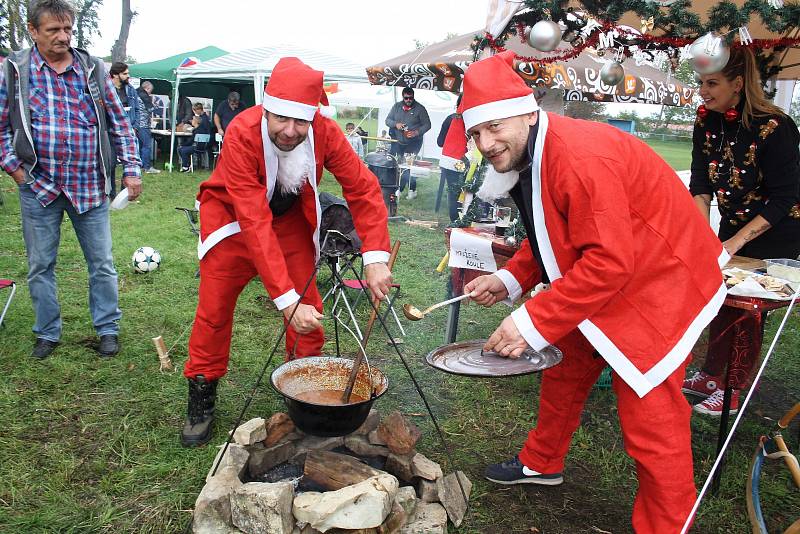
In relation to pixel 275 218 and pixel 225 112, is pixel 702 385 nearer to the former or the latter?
pixel 275 218

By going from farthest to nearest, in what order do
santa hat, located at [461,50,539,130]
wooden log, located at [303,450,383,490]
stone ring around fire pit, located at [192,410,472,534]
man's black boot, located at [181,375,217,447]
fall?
man's black boot, located at [181,375,217,447], wooden log, located at [303,450,383,490], stone ring around fire pit, located at [192,410,472,534], santa hat, located at [461,50,539,130]

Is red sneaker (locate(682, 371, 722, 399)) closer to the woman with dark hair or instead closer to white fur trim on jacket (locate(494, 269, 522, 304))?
the woman with dark hair

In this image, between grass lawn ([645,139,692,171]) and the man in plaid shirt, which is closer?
the man in plaid shirt

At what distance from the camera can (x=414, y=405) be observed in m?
3.92

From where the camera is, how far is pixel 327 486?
2650 millimetres

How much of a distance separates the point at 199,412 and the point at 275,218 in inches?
46.4

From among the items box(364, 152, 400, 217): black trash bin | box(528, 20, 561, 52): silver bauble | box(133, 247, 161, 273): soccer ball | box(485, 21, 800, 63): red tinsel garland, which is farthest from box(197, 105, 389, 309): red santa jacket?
box(364, 152, 400, 217): black trash bin

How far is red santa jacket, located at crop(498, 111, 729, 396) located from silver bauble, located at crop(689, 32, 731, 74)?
1544 mm

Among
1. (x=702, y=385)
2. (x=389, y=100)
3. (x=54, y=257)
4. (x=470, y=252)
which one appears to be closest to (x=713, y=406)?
(x=702, y=385)

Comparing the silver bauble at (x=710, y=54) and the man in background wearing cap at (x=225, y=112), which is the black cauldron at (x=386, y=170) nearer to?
the man in background wearing cap at (x=225, y=112)

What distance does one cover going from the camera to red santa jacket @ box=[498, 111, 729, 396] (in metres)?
2.03

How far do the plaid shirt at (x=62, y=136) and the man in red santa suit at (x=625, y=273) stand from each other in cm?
274

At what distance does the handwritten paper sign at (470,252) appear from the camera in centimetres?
423

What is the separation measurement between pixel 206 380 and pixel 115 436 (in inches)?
24.2
